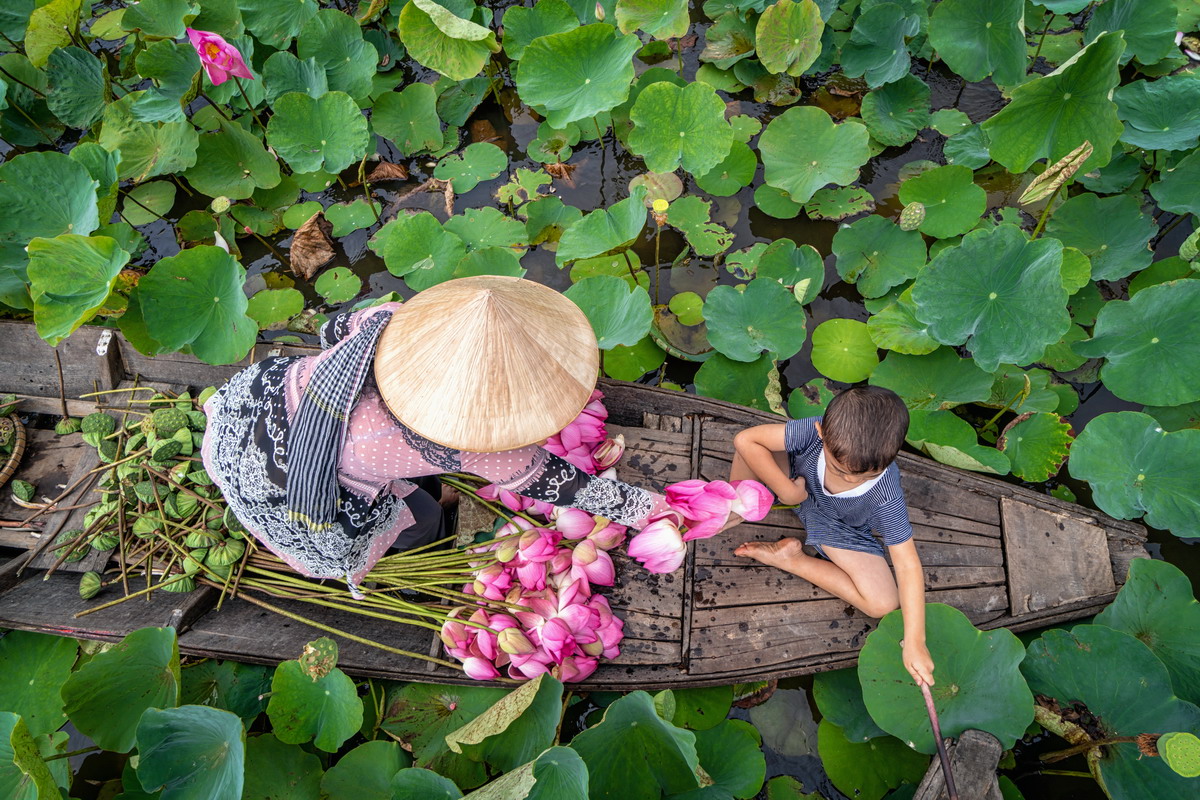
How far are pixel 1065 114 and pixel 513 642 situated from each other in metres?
2.75

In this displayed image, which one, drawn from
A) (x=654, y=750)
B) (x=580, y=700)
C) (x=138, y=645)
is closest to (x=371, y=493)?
(x=138, y=645)

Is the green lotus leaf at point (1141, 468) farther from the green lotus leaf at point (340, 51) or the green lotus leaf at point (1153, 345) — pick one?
the green lotus leaf at point (340, 51)

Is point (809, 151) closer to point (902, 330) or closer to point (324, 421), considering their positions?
point (902, 330)

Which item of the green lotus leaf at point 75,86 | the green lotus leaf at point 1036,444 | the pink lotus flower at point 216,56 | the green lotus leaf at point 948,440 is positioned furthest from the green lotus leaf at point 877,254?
the green lotus leaf at point 75,86

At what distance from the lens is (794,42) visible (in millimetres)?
3158

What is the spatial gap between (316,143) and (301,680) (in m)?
2.34

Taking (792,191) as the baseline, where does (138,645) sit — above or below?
below

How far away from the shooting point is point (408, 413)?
4.31 feet

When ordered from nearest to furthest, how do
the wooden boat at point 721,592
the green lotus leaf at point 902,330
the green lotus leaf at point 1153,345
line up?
the wooden boat at point 721,592, the green lotus leaf at point 1153,345, the green lotus leaf at point 902,330

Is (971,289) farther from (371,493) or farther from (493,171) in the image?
(493,171)

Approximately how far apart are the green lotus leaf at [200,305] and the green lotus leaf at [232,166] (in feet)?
3.03

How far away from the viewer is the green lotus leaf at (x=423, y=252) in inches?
111

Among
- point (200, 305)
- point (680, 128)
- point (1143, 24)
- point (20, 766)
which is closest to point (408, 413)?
point (20, 766)

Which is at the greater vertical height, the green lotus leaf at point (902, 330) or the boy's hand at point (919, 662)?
the green lotus leaf at point (902, 330)
